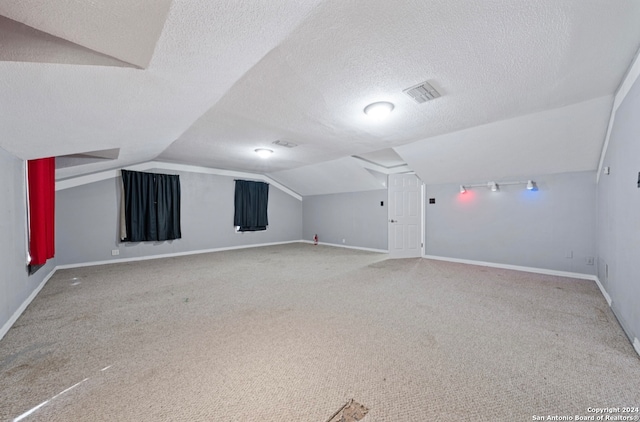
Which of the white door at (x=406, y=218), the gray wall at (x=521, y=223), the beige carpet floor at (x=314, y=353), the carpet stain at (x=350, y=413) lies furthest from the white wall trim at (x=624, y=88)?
the carpet stain at (x=350, y=413)

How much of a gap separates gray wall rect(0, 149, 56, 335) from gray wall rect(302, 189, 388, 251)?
625 centimetres

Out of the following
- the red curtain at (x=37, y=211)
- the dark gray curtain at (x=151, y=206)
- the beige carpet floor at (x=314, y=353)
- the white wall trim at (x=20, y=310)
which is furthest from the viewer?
the dark gray curtain at (x=151, y=206)

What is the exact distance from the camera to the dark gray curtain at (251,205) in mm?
7172

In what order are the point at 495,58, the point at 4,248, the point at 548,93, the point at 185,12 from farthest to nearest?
the point at 548,93 → the point at 4,248 → the point at 495,58 → the point at 185,12

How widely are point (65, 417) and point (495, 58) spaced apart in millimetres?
3592

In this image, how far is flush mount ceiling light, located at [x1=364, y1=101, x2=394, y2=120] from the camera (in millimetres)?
2679

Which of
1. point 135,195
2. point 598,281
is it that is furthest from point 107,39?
point 598,281

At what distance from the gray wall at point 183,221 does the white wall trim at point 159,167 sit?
0.30 feet

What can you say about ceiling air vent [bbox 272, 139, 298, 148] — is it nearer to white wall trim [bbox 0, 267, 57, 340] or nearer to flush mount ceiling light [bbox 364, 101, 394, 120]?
flush mount ceiling light [bbox 364, 101, 394, 120]

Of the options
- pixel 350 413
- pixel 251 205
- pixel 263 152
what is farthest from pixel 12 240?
pixel 251 205

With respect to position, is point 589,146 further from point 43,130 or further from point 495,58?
point 43,130

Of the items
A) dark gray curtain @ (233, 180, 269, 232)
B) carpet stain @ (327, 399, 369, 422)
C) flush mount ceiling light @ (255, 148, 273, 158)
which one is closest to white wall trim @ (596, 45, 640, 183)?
carpet stain @ (327, 399, 369, 422)

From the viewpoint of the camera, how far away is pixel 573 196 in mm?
4000

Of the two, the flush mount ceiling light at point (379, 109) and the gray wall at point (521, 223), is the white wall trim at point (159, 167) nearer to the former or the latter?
the gray wall at point (521, 223)
